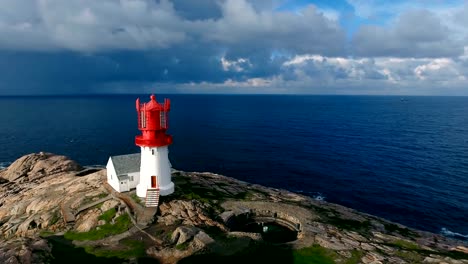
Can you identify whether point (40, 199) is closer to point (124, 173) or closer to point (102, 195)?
point (102, 195)

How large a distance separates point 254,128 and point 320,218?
10963 cm

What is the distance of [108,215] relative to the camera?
108 ft

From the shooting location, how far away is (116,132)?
133m

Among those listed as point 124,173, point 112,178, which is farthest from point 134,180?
point 112,178

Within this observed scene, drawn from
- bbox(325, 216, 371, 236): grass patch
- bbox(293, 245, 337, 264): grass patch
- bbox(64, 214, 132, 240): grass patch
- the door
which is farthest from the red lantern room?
bbox(325, 216, 371, 236): grass patch

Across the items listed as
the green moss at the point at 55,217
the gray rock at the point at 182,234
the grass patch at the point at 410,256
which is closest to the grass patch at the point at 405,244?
the grass patch at the point at 410,256

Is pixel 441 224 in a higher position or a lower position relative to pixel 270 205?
lower

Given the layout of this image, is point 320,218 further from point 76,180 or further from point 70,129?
point 70,129

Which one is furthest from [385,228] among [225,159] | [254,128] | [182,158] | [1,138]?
[1,138]

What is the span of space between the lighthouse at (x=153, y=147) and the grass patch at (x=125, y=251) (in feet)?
25.5

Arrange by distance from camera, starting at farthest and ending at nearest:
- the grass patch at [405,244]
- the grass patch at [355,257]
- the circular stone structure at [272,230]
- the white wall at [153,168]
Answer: the white wall at [153,168], the circular stone structure at [272,230], the grass patch at [405,244], the grass patch at [355,257]

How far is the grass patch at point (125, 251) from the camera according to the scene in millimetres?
26531

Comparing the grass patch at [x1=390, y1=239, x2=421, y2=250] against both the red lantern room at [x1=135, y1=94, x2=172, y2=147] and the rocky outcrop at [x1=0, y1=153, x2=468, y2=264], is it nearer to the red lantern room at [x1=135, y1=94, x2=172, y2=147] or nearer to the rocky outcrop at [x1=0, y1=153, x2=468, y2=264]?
the rocky outcrop at [x1=0, y1=153, x2=468, y2=264]

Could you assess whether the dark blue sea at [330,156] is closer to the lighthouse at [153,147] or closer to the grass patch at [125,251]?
the lighthouse at [153,147]
